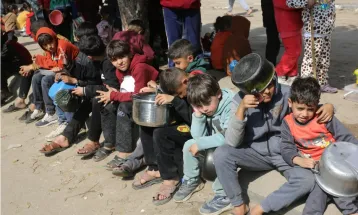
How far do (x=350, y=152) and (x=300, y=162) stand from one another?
1.13 feet

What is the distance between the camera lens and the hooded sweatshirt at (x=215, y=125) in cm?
346

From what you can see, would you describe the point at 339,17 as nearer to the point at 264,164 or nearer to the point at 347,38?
the point at 347,38

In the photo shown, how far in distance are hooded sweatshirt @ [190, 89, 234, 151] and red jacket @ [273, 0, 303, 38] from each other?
5.28ft

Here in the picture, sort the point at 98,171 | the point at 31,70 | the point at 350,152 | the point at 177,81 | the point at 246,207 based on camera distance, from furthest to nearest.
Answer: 1. the point at 31,70
2. the point at 98,171
3. the point at 177,81
4. the point at 246,207
5. the point at 350,152

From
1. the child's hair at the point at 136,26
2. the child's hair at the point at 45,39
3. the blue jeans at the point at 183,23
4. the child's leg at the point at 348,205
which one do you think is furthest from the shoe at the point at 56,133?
the child's leg at the point at 348,205

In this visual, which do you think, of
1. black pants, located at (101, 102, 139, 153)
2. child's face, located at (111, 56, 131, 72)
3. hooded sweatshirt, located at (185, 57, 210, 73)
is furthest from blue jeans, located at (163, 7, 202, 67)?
black pants, located at (101, 102, 139, 153)

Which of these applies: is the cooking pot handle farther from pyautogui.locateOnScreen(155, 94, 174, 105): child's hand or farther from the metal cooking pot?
pyautogui.locateOnScreen(155, 94, 174, 105): child's hand

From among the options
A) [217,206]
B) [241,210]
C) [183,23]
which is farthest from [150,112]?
[183,23]

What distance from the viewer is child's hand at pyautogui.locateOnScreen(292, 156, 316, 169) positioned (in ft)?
9.74

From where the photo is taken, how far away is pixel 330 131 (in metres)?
3.06

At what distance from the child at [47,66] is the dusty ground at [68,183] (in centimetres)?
24

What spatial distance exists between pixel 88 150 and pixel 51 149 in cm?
50

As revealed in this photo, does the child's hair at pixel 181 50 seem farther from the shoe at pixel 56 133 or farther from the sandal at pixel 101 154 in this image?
the shoe at pixel 56 133

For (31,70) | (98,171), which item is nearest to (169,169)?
(98,171)
